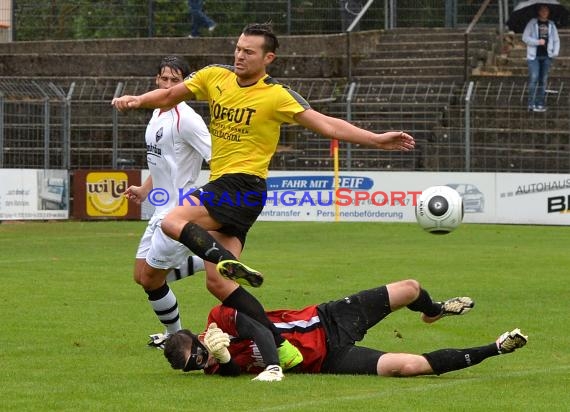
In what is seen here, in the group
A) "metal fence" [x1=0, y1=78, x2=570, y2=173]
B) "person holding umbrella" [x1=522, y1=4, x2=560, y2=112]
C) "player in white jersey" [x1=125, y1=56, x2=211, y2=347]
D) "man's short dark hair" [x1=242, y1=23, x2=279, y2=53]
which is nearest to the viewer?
"man's short dark hair" [x1=242, y1=23, x2=279, y2=53]

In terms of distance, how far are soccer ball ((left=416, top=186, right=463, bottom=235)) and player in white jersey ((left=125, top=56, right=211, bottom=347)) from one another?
2293 millimetres

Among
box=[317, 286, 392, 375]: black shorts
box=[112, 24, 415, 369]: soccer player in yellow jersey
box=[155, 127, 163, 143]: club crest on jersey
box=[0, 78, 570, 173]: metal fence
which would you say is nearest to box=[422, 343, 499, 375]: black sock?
box=[317, 286, 392, 375]: black shorts

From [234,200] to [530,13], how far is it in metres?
23.4

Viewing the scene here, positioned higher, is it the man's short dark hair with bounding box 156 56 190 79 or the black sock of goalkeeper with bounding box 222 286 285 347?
the man's short dark hair with bounding box 156 56 190 79

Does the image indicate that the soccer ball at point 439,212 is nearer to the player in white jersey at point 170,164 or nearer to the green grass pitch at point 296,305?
the green grass pitch at point 296,305

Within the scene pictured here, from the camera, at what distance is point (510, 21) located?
105 ft

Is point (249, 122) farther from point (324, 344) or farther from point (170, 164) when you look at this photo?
point (170, 164)

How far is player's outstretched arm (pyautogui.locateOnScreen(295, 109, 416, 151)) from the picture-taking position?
30.9 ft

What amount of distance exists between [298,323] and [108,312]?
4337 mm

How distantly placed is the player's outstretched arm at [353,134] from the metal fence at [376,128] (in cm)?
2012

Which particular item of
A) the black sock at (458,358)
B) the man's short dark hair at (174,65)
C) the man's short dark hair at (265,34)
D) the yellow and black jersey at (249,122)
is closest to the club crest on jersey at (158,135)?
the man's short dark hair at (174,65)

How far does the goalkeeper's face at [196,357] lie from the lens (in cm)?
Answer: 902

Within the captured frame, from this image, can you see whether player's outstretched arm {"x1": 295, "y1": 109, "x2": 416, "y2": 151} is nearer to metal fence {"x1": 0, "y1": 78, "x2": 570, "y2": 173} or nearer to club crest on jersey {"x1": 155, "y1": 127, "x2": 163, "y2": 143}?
club crest on jersey {"x1": 155, "y1": 127, "x2": 163, "y2": 143}

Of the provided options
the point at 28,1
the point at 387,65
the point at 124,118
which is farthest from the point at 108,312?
the point at 28,1
